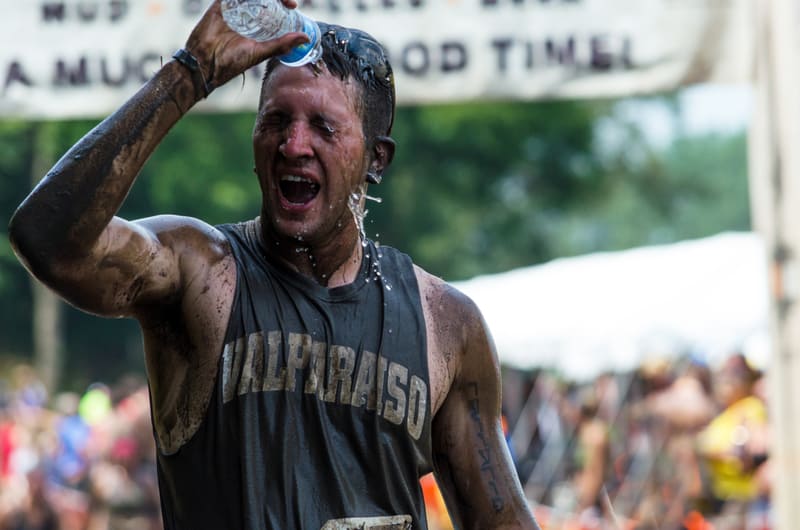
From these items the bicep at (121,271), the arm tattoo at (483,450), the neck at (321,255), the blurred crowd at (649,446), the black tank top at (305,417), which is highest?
the bicep at (121,271)

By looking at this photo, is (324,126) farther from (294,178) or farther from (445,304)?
(445,304)

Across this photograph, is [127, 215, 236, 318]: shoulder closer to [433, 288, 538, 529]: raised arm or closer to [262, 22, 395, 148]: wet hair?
[262, 22, 395, 148]: wet hair

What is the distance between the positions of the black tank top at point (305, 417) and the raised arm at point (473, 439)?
0.17 metres

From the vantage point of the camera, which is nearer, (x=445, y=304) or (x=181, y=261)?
(x=181, y=261)

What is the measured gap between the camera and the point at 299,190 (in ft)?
10.4

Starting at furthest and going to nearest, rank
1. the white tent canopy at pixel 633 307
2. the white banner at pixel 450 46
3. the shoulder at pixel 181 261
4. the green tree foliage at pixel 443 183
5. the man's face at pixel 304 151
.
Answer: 1. the green tree foliage at pixel 443 183
2. the white tent canopy at pixel 633 307
3. the white banner at pixel 450 46
4. the man's face at pixel 304 151
5. the shoulder at pixel 181 261

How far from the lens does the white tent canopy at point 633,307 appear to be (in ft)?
52.5

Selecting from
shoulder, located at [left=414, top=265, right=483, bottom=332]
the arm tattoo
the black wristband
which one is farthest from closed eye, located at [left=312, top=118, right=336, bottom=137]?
the arm tattoo

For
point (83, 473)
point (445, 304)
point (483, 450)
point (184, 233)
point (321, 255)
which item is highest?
point (184, 233)

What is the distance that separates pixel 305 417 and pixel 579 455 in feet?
50.1

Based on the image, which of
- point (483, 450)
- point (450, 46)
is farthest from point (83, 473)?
point (483, 450)

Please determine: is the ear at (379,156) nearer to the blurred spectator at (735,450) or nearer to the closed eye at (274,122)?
the closed eye at (274,122)

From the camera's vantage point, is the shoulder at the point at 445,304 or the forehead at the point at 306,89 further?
the shoulder at the point at 445,304

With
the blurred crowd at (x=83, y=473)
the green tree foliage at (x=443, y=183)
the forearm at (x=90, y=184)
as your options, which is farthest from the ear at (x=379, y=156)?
the green tree foliage at (x=443, y=183)
